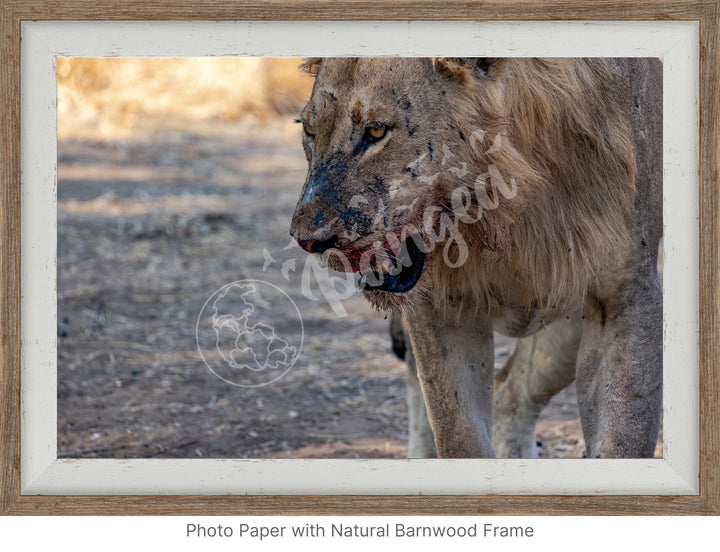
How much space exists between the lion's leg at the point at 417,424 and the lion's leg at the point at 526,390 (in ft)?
0.91

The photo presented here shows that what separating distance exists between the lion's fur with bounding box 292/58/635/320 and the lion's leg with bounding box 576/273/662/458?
4.4 inches

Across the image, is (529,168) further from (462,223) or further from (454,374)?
(454,374)

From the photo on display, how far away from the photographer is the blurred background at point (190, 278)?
5.14 metres

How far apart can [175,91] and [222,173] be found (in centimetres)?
Answer: 241

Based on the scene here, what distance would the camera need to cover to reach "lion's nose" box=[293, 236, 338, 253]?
301 centimetres

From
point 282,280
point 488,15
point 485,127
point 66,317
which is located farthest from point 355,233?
point 282,280

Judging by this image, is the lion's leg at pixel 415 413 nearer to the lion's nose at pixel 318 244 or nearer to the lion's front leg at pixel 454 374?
the lion's front leg at pixel 454 374

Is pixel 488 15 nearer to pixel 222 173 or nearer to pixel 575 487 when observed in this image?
pixel 575 487

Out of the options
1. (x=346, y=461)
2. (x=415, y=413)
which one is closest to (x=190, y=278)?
(x=415, y=413)

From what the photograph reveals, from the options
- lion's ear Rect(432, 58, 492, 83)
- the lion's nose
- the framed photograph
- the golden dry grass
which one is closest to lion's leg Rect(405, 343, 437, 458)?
the framed photograph

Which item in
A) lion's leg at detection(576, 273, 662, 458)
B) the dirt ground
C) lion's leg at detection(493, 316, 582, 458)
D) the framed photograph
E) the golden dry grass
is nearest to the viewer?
the framed photograph

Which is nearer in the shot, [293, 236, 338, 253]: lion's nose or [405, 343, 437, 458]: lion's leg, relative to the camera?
[293, 236, 338, 253]: lion's nose

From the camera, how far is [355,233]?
3004 millimetres

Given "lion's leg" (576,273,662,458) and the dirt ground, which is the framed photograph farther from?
the dirt ground
